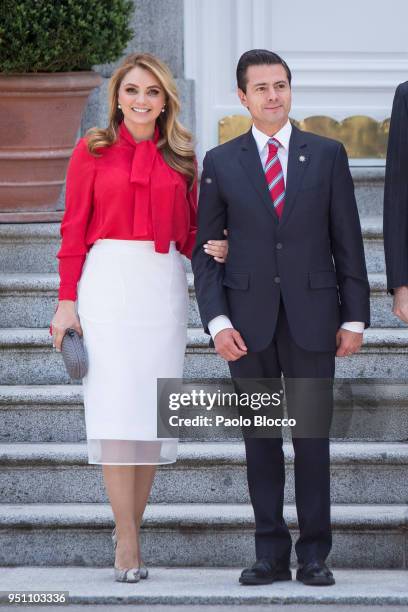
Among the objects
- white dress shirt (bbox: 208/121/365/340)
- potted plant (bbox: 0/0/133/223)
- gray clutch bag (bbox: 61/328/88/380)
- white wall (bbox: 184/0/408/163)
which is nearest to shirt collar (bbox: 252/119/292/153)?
white dress shirt (bbox: 208/121/365/340)

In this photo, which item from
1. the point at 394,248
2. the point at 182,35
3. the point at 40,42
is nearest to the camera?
the point at 394,248

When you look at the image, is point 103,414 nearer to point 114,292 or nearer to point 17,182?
point 114,292

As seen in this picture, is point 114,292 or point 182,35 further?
point 182,35

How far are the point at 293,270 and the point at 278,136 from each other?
0.41 metres

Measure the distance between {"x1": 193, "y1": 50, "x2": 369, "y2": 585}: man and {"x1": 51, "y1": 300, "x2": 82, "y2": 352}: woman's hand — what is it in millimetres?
403

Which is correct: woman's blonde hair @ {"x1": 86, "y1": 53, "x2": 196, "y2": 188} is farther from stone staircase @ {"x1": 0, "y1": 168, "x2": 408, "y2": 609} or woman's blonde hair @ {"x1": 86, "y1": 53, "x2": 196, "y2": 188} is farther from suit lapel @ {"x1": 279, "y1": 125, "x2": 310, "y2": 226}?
stone staircase @ {"x1": 0, "y1": 168, "x2": 408, "y2": 609}

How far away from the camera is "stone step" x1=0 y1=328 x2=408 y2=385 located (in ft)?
17.7

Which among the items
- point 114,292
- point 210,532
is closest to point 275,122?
point 114,292

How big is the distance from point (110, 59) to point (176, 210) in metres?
1.62

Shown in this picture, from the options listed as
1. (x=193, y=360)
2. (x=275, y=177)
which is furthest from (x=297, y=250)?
(x=193, y=360)

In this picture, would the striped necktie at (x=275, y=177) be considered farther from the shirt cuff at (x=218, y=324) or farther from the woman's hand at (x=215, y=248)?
the shirt cuff at (x=218, y=324)

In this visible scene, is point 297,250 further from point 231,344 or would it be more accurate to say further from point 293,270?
point 231,344

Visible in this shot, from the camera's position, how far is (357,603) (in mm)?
4312

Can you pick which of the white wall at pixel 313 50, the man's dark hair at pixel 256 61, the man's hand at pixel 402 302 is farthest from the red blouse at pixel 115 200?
the white wall at pixel 313 50
